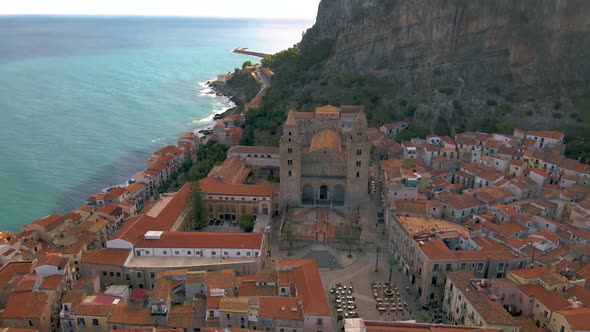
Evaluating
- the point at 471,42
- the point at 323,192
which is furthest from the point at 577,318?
the point at 471,42

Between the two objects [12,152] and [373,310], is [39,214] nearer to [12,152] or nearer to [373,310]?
[12,152]

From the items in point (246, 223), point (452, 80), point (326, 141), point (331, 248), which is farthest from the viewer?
point (452, 80)

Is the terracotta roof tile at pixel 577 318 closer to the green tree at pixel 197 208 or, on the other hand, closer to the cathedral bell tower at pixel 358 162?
the cathedral bell tower at pixel 358 162

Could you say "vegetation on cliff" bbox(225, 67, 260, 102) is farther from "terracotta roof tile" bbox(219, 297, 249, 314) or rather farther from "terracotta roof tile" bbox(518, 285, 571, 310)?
"terracotta roof tile" bbox(518, 285, 571, 310)

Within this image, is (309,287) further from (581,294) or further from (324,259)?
(581,294)

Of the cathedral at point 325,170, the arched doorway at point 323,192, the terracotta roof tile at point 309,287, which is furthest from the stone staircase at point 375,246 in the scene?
the arched doorway at point 323,192

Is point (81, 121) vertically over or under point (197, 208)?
over
